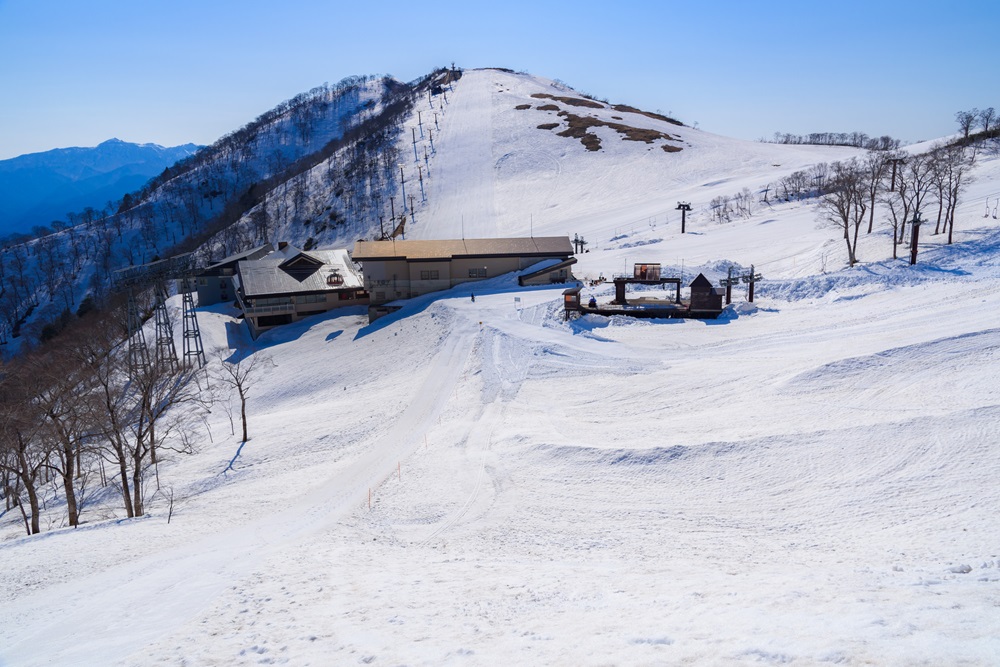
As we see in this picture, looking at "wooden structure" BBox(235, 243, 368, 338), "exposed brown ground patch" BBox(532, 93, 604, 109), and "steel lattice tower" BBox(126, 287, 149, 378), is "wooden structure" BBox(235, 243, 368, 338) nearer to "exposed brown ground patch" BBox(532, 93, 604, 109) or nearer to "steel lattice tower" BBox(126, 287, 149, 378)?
"steel lattice tower" BBox(126, 287, 149, 378)

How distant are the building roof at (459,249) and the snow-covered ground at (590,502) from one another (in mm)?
8988

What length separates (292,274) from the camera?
2392 inches

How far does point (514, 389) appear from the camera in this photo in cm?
3497

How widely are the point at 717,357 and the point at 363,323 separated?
109 ft

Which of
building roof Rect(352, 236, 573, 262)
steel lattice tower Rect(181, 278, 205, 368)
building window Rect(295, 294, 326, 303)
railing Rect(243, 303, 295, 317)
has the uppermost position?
building roof Rect(352, 236, 573, 262)

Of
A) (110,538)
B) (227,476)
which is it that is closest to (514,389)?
(227,476)

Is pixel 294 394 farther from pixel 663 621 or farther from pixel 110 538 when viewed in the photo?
pixel 663 621

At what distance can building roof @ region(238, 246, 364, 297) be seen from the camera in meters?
58.5

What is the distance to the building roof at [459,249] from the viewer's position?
56969mm

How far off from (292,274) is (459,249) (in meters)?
18.5

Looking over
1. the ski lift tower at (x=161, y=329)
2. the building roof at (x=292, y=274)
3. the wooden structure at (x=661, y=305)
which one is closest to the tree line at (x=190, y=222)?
the building roof at (x=292, y=274)

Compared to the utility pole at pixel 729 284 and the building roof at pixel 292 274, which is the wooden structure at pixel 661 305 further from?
the building roof at pixel 292 274

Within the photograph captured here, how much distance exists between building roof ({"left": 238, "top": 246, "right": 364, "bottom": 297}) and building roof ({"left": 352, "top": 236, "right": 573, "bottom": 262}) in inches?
171

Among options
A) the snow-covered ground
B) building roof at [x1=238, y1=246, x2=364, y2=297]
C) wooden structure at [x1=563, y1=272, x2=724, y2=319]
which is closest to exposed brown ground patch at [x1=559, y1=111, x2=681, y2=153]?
building roof at [x1=238, y1=246, x2=364, y2=297]
